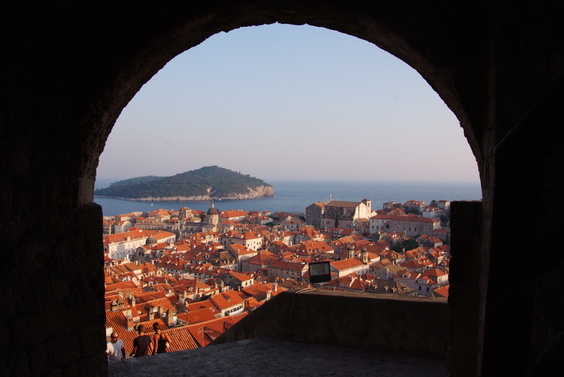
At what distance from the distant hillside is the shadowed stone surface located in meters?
131

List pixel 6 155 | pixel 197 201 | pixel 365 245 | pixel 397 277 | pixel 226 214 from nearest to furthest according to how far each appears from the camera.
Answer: pixel 6 155 < pixel 397 277 < pixel 365 245 < pixel 226 214 < pixel 197 201

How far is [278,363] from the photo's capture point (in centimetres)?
380

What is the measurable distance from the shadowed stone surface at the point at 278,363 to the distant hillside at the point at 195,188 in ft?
429

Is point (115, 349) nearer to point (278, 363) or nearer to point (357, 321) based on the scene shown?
point (278, 363)

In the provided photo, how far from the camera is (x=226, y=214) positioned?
3364 inches

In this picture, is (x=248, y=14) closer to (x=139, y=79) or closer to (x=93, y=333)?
(x=139, y=79)

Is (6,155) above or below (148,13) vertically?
below

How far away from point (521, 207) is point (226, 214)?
→ 85.2 metres

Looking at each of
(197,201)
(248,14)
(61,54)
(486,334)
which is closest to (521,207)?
(486,334)

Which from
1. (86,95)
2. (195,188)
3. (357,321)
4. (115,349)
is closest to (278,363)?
(357,321)

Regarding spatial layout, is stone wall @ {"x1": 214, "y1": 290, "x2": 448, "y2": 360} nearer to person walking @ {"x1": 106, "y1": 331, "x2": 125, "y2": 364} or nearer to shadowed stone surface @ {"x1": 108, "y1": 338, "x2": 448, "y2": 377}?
shadowed stone surface @ {"x1": 108, "y1": 338, "x2": 448, "y2": 377}

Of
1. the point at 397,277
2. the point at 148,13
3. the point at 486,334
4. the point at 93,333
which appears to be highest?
the point at 148,13

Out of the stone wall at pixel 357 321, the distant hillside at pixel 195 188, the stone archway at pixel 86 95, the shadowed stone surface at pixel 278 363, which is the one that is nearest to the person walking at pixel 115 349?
the shadowed stone surface at pixel 278 363

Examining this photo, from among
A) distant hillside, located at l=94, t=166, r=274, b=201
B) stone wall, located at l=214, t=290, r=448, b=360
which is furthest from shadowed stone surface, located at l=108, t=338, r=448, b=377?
distant hillside, located at l=94, t=166, r=274, b=201
